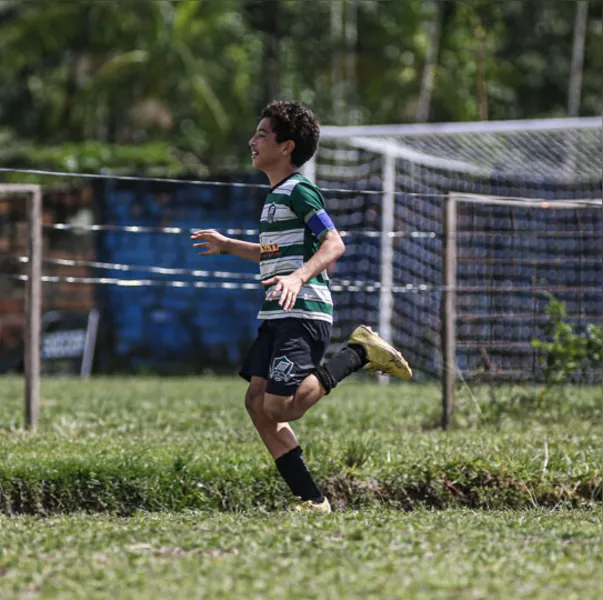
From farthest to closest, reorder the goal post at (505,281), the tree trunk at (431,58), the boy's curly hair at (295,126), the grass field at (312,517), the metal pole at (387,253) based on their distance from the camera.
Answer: the tree trunk at (431,58), the metal pole at (387,253), the goal post at (505,281), the boy's curly hair at (295,126), the grass field at (312,517)

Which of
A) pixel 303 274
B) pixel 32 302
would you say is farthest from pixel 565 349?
pixel 303 274

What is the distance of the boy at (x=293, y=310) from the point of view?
19.8 ft

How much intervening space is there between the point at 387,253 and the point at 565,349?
525 cm

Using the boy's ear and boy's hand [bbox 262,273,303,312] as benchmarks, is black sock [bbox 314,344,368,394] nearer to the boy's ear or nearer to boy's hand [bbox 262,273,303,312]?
boy's hand [bbox 262,273,303,312]

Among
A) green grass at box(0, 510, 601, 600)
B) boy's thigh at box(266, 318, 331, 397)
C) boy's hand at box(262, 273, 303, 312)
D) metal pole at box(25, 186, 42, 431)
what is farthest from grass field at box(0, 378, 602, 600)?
boy's hand at box(262, 273, 303, 312)

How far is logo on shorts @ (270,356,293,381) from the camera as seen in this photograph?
6.03m

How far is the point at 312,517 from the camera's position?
5.83 metres

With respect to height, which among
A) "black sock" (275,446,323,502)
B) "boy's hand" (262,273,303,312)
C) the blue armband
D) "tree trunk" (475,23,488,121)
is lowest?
"black sock" (275,446,323,502)

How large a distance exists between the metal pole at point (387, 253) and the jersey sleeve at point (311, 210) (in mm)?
8512

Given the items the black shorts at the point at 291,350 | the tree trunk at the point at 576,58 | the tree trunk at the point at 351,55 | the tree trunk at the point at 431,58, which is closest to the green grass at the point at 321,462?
the black shorts at the point at 291,350

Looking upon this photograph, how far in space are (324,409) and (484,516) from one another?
4103 mm

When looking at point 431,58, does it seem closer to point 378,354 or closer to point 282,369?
point 378,354

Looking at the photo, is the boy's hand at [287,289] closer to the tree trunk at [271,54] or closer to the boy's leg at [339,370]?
the boy's leg at [339,370]

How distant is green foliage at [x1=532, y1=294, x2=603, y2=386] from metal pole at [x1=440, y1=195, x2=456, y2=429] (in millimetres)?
993
